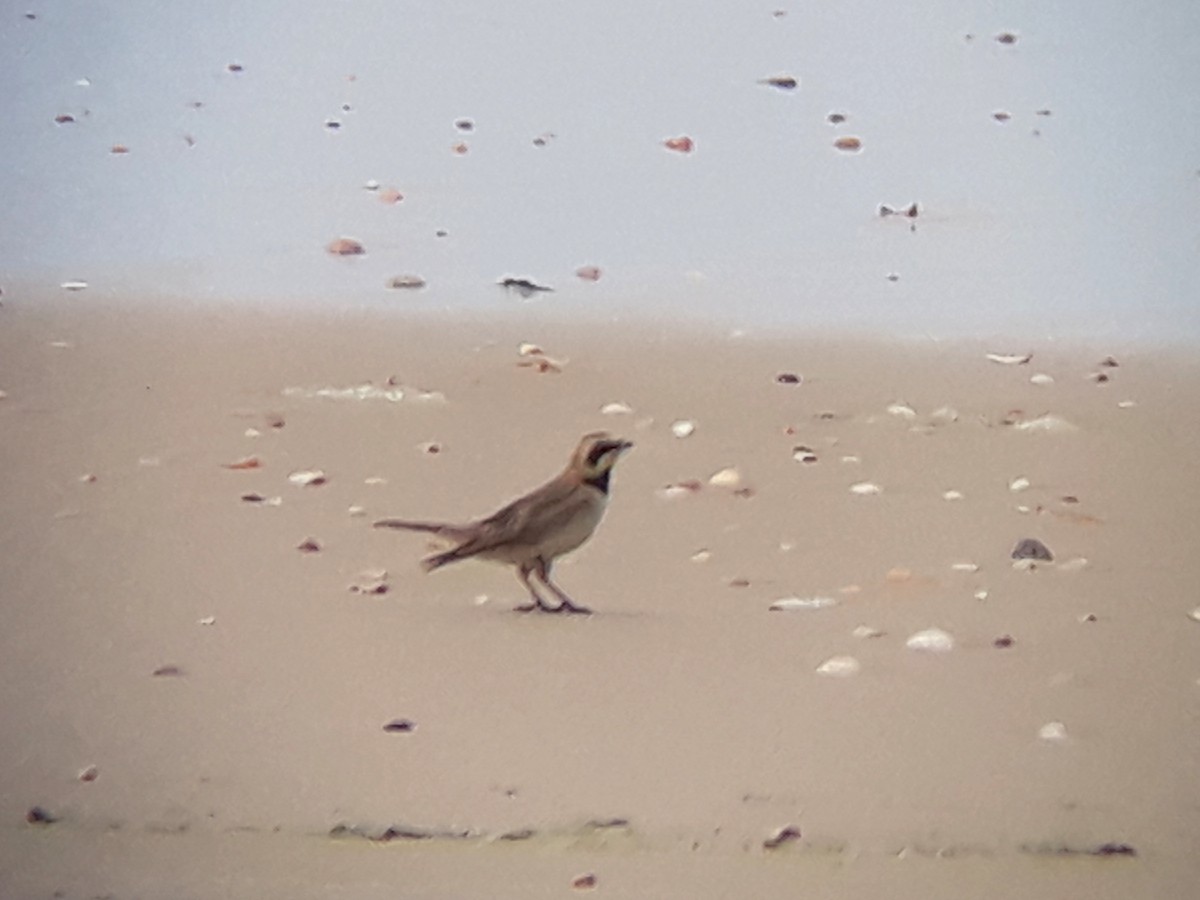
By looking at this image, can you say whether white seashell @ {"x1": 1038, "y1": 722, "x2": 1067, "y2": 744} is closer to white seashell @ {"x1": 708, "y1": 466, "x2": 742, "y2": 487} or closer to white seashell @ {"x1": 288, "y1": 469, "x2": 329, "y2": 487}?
white seashell @ {"x1": 708, "y1": 466, "x2": 742, "y2": 487}

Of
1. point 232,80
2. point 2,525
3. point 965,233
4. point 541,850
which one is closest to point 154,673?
point 2,525

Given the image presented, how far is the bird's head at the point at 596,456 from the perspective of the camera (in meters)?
2.67

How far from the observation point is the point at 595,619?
8.54ft

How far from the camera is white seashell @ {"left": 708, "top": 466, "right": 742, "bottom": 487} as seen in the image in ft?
9.62

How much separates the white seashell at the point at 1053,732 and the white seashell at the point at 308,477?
1.21 metres

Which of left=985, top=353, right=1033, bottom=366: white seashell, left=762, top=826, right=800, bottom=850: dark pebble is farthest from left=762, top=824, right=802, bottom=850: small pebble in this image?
left=985, top=353, right=1033, bottom=366: white seashell

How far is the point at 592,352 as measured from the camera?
3.12 metres

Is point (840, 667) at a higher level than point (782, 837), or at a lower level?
higher

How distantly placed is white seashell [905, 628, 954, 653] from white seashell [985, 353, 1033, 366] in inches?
28.3

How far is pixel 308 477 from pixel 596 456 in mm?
528

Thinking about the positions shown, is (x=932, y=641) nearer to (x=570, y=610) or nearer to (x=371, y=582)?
(x=570, y=610)

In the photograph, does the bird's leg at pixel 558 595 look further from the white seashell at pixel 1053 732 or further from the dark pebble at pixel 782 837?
the white seashell at pixel 1053 732

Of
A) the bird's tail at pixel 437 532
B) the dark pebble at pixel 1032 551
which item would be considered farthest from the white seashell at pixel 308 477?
the dark pebble at pixel 1032 551

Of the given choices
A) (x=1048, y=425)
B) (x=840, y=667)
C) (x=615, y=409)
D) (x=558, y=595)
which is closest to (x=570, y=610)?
(x=558, y=595)
